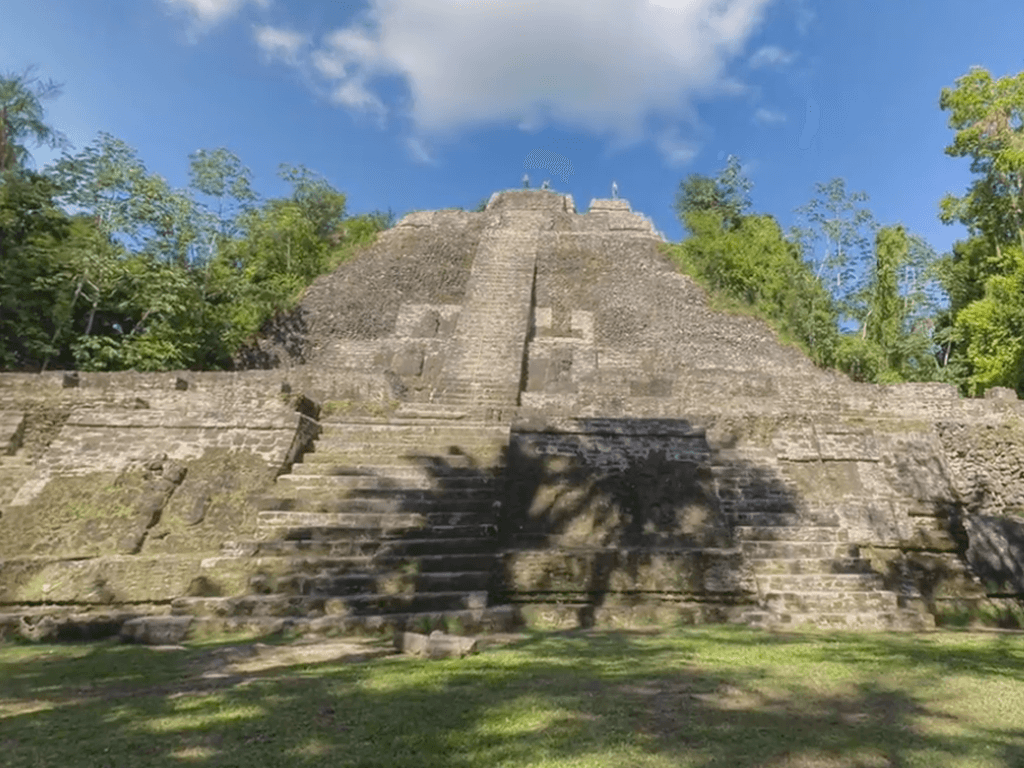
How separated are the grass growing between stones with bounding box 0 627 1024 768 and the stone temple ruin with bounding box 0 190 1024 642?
1179 mm

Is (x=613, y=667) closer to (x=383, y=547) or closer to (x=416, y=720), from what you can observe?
(x=416, y=720)

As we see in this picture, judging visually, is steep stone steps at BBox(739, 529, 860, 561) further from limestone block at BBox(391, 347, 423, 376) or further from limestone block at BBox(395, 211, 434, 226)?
limestone block at BBox(395, 211, 434, 226)

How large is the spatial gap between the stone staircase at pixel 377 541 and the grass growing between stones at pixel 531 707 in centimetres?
85

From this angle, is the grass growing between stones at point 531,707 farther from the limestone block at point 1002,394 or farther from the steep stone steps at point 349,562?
the limestone block at point 1002,394

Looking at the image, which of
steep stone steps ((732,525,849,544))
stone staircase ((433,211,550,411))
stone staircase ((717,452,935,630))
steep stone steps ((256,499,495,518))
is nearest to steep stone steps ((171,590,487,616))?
steep stone steps ((256,499,495,518))

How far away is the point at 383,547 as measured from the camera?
6.34 metres

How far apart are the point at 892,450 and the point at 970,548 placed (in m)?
2.50

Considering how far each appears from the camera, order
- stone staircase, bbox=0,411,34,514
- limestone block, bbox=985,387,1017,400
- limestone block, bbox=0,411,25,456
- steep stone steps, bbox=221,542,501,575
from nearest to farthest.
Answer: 1. steep stone steps, bbox=221,542,501,575
2. stone staircase, bbox=0,411,34,514
3. limestone block, bbox=0,411,25,456
4. limestone block, bbox=985,387,1017,400

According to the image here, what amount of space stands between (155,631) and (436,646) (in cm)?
269

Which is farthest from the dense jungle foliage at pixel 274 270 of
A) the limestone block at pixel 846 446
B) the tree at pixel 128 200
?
the limestone block at pixel 846 446

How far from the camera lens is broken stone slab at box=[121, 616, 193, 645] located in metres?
5.01

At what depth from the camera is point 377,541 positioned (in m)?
6.41

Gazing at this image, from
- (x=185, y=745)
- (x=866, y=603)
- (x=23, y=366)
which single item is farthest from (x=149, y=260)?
(x=866, y=603)

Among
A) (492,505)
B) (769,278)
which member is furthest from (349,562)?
(769,278)
